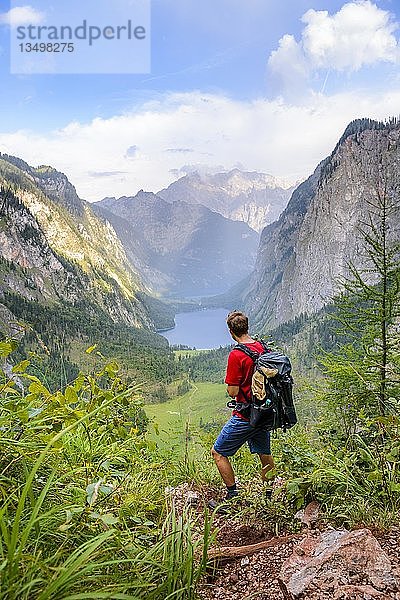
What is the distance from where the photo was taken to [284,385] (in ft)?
14.5

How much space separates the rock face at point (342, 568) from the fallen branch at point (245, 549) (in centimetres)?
31

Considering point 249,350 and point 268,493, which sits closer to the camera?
point 268,493

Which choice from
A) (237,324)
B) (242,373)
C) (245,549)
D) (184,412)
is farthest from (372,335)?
(245,549)

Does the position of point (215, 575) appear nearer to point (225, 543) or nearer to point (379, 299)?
point (225, 543)

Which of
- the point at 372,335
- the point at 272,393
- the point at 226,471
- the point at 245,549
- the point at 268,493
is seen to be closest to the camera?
the point at 245,549

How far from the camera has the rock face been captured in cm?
246

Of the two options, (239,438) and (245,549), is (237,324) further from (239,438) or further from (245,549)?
(245,549)

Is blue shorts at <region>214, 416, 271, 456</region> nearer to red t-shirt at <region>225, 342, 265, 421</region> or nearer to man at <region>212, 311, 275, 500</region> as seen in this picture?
man at <region>212, 311, 275, 500</region>

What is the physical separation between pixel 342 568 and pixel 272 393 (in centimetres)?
184

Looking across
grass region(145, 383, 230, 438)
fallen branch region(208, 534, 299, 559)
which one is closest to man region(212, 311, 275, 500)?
Result: grass region(145, 383, 230, 438)

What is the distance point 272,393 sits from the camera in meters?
4.36

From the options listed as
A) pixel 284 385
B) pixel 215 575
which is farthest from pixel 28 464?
pixel 284 385

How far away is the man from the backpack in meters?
0.23

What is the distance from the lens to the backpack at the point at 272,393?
4.34 m
